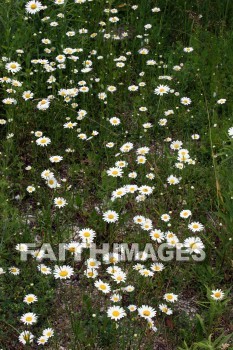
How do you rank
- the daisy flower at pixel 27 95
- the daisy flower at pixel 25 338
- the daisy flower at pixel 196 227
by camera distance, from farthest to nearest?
1. the daisy flower at pixel 27 95
2. the daisy flower at pixel 196 227
3. the daisy flower at pixel 25 338

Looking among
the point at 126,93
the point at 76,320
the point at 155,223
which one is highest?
the point at 126,93

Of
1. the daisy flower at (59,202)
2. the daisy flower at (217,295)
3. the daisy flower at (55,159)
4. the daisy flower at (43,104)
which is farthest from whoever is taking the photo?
the daisy flower at (43,104)

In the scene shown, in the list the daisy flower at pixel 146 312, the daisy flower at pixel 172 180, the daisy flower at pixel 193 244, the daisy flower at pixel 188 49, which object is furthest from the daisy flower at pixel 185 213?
the daisy flower at pixel 188 49

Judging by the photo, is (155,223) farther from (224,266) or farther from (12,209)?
(12,209)

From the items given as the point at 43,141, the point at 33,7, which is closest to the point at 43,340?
the point at 43,141

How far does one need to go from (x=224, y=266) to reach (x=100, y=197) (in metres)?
0.92

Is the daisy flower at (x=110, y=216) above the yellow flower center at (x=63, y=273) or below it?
above

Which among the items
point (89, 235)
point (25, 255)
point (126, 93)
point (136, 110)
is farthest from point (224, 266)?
point (126, 93)

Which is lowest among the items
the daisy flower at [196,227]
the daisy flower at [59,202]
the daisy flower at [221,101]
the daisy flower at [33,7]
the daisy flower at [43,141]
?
the daisy flower at [196,227]

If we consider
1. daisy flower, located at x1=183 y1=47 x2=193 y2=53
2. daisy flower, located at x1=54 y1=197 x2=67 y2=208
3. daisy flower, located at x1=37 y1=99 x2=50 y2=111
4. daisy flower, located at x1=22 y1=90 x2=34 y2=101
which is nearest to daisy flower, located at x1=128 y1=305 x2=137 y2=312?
daisy flower, located at x1=54 y1=197 x2=67 y2=208

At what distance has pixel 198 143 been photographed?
15.1 ft

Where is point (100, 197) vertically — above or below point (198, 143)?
below

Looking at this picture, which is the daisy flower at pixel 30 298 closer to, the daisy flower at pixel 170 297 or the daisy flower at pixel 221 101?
the daisy flower at pixel 170 297

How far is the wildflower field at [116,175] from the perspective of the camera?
10.8 ft
